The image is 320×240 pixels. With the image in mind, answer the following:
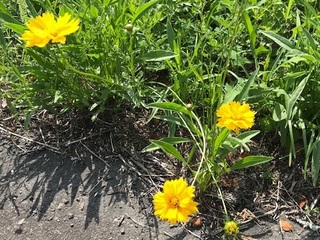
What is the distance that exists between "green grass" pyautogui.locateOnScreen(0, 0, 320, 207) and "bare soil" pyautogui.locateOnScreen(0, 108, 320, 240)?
2.8 inches

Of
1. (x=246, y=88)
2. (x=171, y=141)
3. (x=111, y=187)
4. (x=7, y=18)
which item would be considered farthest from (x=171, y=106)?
(x=7, y=18)

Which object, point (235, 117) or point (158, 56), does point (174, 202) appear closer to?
point (235, 117)

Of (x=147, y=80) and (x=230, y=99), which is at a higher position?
(x=147, y=80)

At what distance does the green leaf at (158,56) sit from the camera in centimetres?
183

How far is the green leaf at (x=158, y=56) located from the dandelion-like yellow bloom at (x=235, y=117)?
1.32ft

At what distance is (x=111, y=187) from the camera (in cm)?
189

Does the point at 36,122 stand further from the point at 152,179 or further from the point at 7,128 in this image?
the point at 152,179

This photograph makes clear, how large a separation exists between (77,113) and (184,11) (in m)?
0.57


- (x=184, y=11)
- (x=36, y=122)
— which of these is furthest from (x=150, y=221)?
(x=184, y=11)

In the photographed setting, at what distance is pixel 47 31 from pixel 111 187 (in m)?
0.58

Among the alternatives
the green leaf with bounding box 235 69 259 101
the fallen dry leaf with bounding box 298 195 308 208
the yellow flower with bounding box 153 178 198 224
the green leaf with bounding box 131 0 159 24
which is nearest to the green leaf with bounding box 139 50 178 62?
the green leaf with bounding box 131 0 159 24

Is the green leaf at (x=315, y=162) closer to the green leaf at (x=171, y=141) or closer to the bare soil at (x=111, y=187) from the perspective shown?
the bare soil at (x=111, y=187)

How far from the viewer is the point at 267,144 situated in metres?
1.95

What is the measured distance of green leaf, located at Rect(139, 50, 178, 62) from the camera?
1831mm
